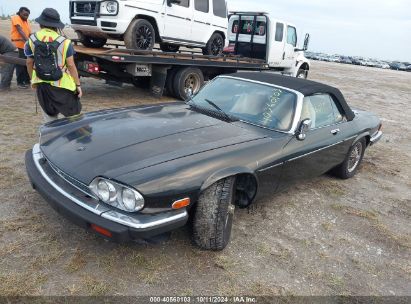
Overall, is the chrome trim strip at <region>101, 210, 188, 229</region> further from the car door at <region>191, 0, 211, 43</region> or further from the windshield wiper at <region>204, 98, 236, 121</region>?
the car door at <region>191, 0, 211, 43</region>

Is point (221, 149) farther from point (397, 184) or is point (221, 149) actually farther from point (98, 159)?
point (397, 184)

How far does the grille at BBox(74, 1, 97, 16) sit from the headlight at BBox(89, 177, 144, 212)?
6397 mm

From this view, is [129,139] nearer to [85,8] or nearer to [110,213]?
[110,213]

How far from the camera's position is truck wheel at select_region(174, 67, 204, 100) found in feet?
29.3

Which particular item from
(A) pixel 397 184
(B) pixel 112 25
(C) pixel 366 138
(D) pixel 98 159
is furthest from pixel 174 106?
(B) pixel 112 25

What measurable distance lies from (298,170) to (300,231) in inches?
25.9

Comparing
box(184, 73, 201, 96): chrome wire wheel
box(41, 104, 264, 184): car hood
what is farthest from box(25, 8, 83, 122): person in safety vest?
box(184, 73, 201, 96): chrome wire wheel

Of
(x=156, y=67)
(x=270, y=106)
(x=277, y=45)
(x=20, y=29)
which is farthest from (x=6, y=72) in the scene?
(x=277, y=45)

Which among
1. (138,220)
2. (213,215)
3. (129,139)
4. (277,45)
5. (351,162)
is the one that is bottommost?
(351,162)

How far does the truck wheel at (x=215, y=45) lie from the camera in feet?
34.3

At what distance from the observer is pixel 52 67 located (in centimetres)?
409

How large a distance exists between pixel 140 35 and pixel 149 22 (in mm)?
415

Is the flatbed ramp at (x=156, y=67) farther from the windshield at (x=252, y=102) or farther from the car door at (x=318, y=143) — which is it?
the car door at (x=318, y=143)

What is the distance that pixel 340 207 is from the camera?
4.24 m
